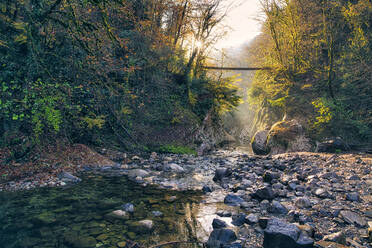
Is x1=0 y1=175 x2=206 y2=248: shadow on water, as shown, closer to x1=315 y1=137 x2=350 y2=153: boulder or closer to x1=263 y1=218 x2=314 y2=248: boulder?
x1=263 y1=218 x2=314 y2=248: boulder

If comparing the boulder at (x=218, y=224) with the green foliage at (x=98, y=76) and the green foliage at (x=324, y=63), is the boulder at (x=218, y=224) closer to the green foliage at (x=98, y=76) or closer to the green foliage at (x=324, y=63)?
the green foliage at (x=98, y=76)

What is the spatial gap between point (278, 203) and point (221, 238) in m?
1.66

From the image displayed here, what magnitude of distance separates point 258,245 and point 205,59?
12460mm

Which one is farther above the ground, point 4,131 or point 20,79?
point 20,79

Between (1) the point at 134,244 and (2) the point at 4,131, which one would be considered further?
(2) the point at 4,131

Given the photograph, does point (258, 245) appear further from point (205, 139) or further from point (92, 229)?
point (205, 139)

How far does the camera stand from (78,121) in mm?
7227

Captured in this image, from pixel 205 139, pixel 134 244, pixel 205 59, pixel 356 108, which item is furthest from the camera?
pixel 205 59

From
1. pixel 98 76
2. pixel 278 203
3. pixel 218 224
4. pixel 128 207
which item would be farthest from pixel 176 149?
pixel 218 224

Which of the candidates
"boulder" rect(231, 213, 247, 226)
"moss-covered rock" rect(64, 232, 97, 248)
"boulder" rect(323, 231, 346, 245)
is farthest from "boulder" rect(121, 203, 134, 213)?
"boulder" rect(323, 231, 346, 245)

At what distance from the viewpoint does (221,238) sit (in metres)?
2.64

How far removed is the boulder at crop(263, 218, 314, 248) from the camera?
2451mm

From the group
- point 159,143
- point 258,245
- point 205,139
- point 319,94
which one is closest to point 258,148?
point 205,139

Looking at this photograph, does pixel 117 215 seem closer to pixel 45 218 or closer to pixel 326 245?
pixel 45 218
